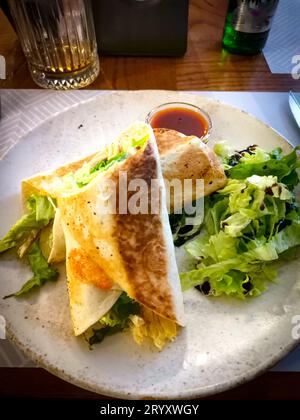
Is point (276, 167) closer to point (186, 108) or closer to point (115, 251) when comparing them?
point (186, 108)

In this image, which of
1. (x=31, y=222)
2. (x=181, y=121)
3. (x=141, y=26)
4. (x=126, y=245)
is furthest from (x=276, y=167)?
(x=141, y=26)

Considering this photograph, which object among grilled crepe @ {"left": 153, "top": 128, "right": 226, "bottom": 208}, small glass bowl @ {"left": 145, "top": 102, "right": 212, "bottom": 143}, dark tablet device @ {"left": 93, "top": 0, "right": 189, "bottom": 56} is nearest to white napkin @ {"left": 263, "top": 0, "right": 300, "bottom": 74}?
dark tablet device @ {"left": 93, "top": 0, "right": 189, "bottom": 56}

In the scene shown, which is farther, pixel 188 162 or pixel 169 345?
pixel 188 162

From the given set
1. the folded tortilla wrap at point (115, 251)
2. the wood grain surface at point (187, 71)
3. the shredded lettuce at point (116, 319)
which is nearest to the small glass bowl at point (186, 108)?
the wood grain surface at point (187, 71)

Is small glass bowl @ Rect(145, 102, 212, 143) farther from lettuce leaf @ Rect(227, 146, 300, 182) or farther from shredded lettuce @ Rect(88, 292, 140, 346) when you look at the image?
shredded lettuce @ Rect(88, 292, 140, 346)

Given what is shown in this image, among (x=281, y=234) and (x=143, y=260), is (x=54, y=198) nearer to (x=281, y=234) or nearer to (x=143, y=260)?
(x=143, y=260)

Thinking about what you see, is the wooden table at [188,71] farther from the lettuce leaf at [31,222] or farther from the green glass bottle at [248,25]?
the lettuce leaf at [31,222]
